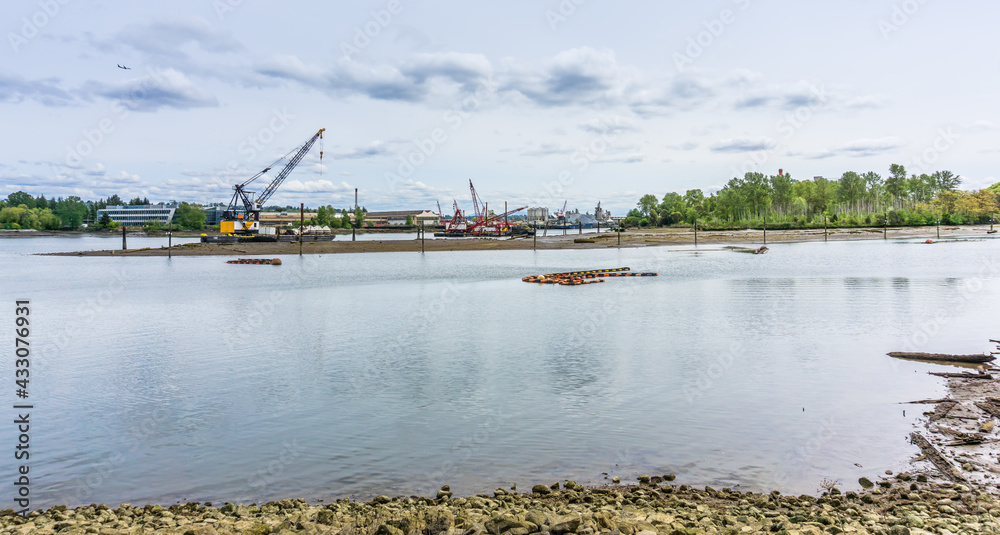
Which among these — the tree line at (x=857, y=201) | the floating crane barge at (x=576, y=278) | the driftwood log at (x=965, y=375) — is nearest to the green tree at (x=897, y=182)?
the tree line at (x=857, y=201)

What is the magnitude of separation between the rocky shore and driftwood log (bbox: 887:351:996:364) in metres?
10.2

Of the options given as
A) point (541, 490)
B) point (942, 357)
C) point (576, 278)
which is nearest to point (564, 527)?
point (541, 490)

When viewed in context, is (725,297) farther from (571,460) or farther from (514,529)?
(514,529)

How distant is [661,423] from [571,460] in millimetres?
2856

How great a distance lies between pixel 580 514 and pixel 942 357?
597 inches

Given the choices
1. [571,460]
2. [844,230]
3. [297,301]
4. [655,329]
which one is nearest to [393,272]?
[297,301]

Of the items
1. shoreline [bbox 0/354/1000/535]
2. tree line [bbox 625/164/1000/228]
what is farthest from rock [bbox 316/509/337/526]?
tree line [bbox 625/164/1000/228]

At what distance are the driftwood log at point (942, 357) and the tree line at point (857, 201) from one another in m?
149

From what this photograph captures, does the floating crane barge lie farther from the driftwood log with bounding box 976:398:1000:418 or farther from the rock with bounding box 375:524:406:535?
the rock with bounding box 375:524:406:535

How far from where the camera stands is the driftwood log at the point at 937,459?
9.07 m

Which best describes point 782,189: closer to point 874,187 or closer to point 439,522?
point 874,187

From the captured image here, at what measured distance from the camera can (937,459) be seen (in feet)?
32.0

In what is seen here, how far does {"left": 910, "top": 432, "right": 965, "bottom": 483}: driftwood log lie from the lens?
9.07 meters

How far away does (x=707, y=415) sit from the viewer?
42.3ft
